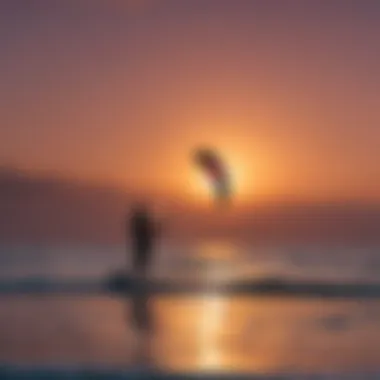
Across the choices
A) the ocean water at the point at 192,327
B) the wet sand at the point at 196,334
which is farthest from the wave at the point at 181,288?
the wet sand at the point at 196,334

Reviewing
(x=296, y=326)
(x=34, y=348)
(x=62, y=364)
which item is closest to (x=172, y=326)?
(x=296, y=326)

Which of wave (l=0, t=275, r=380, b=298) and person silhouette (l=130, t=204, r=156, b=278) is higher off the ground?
person silhouette (l=130, t=204, r=156, b=278)

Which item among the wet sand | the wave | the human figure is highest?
the human figure

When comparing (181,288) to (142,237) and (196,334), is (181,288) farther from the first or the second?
(196,334)

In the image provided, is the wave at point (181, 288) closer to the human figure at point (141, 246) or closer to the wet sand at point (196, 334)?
the human figure at point (141, 246)

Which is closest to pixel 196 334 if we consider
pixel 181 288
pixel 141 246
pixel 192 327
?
pixel 192 327

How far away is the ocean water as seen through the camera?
169 inches

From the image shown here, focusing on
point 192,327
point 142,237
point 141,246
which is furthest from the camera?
point 141,246

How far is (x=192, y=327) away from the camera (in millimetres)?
5297

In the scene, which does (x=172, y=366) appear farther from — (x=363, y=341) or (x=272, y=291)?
(x=272, y=291)

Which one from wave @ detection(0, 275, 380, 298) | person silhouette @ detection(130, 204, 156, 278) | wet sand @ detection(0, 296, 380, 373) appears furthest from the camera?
person silhouette @ detection(130, 204, 156, 278)

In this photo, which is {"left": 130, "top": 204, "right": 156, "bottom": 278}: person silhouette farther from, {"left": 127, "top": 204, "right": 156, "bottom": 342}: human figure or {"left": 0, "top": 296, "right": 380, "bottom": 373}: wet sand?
{"left": 0, "top": 296, "right": 380, "bottom": 373}: wet sand

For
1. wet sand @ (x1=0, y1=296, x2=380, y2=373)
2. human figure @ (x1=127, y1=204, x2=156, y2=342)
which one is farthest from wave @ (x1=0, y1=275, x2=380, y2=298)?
wet sand @ (x1=0, y1=296, x2=380, y2=373)

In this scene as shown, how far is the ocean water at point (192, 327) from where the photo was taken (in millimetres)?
4293
